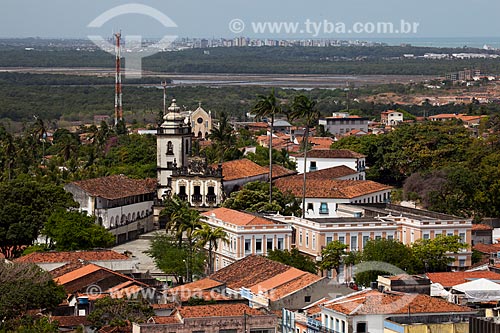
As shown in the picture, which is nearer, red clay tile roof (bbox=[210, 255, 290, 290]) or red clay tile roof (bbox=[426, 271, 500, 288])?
red clay tile roof (bbox=[426, 271, 500, 288])

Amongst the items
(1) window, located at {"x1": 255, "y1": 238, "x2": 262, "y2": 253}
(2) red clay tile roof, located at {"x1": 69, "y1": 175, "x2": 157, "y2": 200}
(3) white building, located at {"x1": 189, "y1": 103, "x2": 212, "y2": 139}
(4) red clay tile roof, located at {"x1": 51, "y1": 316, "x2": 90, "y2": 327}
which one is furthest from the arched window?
(3) white building, located at {"x1": 189, "y1": 103, "x2": 212, "y2": 139}

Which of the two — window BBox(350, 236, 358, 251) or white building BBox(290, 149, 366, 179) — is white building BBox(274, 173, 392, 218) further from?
window BBox(350, 236, 358, 251)

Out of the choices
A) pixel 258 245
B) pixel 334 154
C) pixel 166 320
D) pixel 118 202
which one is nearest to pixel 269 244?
pixel 258 245

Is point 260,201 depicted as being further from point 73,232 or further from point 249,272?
point 249,272

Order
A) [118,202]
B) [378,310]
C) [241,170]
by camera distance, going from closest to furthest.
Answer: [378,310] < [118,202] < [241,170]

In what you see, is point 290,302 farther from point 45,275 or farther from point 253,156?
point 253,156

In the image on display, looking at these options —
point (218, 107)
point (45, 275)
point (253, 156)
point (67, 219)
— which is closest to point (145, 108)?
point (218, 107)
